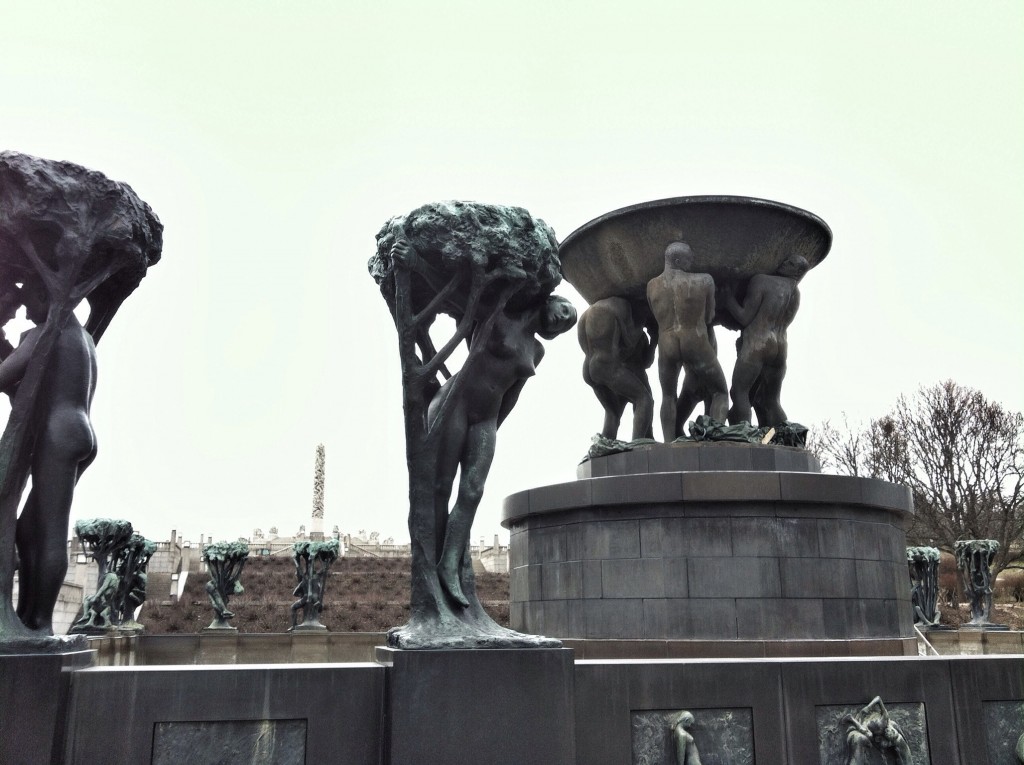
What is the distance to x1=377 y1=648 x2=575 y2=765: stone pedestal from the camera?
15.3 feet

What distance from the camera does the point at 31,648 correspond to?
4457 millimetres

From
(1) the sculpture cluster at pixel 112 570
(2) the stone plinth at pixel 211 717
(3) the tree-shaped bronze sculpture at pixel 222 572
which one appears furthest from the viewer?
(3) the tree-shaped bronze sculpture at pixel 222 572

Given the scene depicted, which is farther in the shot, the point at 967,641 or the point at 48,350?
the point at 967,641

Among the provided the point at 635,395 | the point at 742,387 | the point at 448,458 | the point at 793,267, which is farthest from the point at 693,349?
the point at 448,458

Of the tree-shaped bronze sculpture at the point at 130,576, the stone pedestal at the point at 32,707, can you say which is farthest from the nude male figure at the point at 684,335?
the tree-shaped bronze sculpture at the point at 130,576

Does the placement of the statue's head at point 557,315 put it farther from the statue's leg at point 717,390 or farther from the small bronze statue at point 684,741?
the statue's leg at point 717,390

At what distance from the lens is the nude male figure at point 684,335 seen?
10922mm

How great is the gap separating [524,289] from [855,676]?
328cm

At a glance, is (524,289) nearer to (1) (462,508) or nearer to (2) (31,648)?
(1) (462,508)

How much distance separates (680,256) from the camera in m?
11.0

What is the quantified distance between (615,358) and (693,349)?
50.1 inches

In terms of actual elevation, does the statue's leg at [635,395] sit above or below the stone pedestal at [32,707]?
above

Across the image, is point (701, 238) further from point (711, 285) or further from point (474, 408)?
point (474, 408)

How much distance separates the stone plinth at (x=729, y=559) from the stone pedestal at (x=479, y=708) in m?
4.51
